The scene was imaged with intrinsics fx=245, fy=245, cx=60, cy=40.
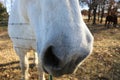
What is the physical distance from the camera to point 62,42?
1.62 m

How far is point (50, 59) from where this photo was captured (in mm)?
1697

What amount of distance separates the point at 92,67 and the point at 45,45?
11.3 ft

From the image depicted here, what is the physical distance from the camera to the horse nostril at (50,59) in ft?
5.47

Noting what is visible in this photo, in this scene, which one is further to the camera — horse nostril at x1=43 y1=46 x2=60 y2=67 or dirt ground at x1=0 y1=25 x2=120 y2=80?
dirt ground at x1=0 y1=25 x2=120 y2=80

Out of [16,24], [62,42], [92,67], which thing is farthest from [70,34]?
[92,67]

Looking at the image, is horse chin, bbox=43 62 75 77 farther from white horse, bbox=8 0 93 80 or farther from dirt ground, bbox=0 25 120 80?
dirt ground, bbox=0 25 120 80

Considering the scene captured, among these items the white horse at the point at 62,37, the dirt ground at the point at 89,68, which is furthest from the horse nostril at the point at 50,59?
the dirt ground at the point at 89,68

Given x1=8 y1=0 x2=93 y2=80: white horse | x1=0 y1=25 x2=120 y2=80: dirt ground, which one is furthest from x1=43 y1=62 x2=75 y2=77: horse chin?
x1=0 y1=25 x2=120 y2=80: dirt ground

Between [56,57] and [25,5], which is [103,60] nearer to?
[25,5]

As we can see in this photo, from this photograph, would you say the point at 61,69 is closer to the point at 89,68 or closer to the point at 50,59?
the point at 50,59

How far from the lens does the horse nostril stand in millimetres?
1667

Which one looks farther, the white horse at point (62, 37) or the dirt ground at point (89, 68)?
the dirt ground at point (89, 68)

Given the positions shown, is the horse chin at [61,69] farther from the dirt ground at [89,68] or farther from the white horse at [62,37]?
the dirt ground at [89,68]

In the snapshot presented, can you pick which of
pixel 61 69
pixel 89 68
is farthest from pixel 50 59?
pixel 89 68
